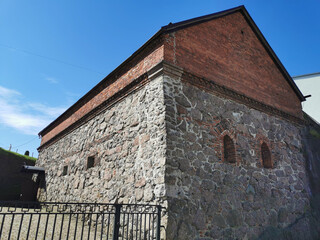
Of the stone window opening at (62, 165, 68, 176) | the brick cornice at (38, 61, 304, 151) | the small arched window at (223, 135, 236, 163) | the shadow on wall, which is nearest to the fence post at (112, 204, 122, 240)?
the brick cornice at (38, 61, 304, 151)

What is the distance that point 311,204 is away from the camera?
869 cm

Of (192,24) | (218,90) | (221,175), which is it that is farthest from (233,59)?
(221,175)

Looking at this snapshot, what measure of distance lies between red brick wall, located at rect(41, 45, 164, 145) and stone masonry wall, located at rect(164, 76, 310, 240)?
79 cm

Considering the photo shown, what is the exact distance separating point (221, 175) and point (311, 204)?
4737 millimetres

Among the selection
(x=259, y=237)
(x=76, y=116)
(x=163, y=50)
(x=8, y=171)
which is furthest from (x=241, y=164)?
(x=8, y=171)

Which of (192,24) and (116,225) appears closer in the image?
(116,225)

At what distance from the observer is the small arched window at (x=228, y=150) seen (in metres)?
6.98

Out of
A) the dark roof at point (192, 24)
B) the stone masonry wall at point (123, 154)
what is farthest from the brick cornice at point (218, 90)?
the dark roof at point (192, 24)

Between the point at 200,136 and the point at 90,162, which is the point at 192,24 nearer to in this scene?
the point at 200,136

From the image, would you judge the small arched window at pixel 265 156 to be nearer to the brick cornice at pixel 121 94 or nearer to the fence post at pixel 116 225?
the brick cornice at pixel 121 94

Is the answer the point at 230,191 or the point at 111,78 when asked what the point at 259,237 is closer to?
the point at 230,191

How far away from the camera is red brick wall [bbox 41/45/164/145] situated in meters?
6.59

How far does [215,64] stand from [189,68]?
1.22 meters

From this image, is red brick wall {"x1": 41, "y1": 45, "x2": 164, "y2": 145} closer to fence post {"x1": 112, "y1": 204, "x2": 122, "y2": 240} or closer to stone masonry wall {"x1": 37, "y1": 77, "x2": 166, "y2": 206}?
stone masonry wall {"x1": 37, "y1": 77, "x2": 166, "y2": 206}
